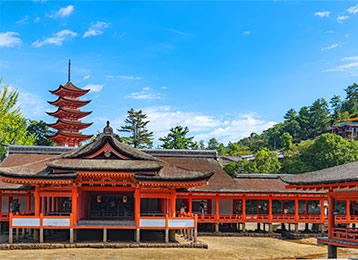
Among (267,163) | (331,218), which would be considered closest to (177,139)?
(267,163)

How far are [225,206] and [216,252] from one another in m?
10.7

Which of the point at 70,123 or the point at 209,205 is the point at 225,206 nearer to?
the point at 209,205

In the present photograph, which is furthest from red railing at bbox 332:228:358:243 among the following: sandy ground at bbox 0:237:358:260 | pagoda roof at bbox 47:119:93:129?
pagoda roof at bbox 47:119:93:129

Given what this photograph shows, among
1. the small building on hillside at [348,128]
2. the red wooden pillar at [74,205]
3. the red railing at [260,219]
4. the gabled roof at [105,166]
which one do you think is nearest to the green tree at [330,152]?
the red railing at [260,219]

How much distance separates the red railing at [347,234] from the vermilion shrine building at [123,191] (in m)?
1.62

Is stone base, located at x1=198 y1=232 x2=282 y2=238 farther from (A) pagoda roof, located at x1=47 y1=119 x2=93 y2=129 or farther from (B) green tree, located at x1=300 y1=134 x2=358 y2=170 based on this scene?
(A) pagoda roof, located at x1=47 y1=119 x2=93 y2=129

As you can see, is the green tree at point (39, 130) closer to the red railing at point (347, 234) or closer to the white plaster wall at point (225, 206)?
the white plaster wall at point (225, 206)

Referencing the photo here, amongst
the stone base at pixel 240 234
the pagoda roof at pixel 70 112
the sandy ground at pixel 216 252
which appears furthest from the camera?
the pagoda roof at pixel 70 112

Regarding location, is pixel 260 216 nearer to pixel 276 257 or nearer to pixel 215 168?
pixel 215 168

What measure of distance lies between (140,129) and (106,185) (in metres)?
52.7

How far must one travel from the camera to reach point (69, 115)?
176ft

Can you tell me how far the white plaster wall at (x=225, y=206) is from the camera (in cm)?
3278

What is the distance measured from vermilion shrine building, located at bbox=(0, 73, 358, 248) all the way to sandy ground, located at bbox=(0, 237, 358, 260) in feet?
5.62

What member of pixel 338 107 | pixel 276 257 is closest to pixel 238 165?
pixel 276 257
